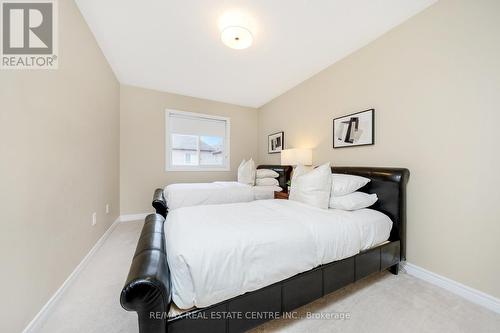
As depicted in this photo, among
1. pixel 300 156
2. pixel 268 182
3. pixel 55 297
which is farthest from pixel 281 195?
pixel 55 297

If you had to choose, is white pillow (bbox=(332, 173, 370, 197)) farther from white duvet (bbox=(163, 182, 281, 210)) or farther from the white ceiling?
the white ceiling

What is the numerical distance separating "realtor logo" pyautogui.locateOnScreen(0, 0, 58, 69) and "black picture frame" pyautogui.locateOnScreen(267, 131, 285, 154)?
3.20 metres

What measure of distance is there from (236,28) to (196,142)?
260 centimetres

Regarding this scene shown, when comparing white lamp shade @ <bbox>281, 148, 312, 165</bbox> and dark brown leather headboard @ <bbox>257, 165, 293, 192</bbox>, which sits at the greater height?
white lamp shade @ <bbox>281, 148, 312, 165</bbox>

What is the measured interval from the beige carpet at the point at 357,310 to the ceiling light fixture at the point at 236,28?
2590 mm

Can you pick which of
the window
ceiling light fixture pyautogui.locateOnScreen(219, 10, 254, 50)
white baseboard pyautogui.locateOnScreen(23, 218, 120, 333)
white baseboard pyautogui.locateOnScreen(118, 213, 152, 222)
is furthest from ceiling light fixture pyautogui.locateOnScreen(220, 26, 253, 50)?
white baseboard pyautogui.locateOnScreen(118, 213, 152, 222)

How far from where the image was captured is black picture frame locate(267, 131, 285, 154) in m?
3.76

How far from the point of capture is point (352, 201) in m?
1.77

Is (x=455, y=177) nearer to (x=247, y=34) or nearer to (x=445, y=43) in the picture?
(x=445, y=43)

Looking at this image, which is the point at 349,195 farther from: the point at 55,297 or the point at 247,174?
the point at 55,297

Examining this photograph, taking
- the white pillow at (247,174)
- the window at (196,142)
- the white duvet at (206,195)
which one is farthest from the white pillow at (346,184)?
the window at (196,142)

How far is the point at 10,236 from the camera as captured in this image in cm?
102

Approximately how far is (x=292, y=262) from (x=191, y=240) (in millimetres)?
653

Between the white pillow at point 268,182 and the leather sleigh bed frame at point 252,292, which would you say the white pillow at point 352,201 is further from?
the white pillow at point 268,182
